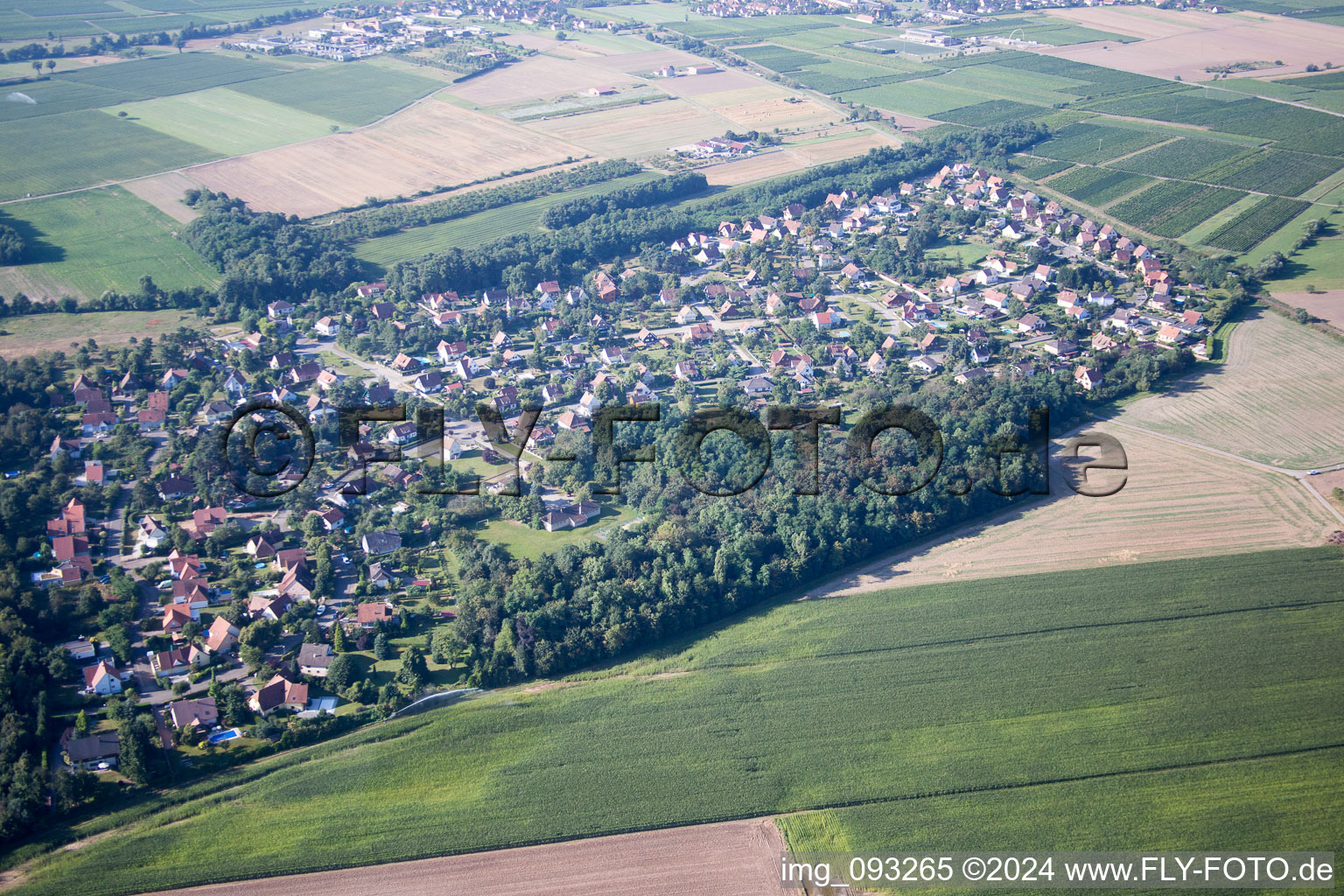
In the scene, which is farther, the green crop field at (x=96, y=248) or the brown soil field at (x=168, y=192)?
the brown soil field at (x=168, y=192)

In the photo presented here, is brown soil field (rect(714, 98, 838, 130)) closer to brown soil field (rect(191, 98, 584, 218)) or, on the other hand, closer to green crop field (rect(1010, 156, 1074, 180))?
brown soil field (rect(191, 98, 584, 218))

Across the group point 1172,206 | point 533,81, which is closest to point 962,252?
point 1172,206

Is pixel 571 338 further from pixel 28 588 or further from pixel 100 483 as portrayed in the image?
pixel 28 588

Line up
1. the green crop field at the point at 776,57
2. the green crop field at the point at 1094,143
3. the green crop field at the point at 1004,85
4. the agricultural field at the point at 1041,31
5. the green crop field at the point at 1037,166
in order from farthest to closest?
the agricultural field at the point at 1041,31 < the green crop field at the point at 776,57 < the green crop field at the point at 1004,85 < the green crop field at the point at 1094,143 < the green crop field at the point at 1037,166

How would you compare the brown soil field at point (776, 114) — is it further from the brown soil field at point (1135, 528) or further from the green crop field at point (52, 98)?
the brown soil field at point (1135, 528)

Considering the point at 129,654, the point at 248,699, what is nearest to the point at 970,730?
the point at 248,699

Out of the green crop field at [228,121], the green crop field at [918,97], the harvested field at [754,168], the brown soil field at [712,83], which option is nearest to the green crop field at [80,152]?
the green crop field at [228,121]
